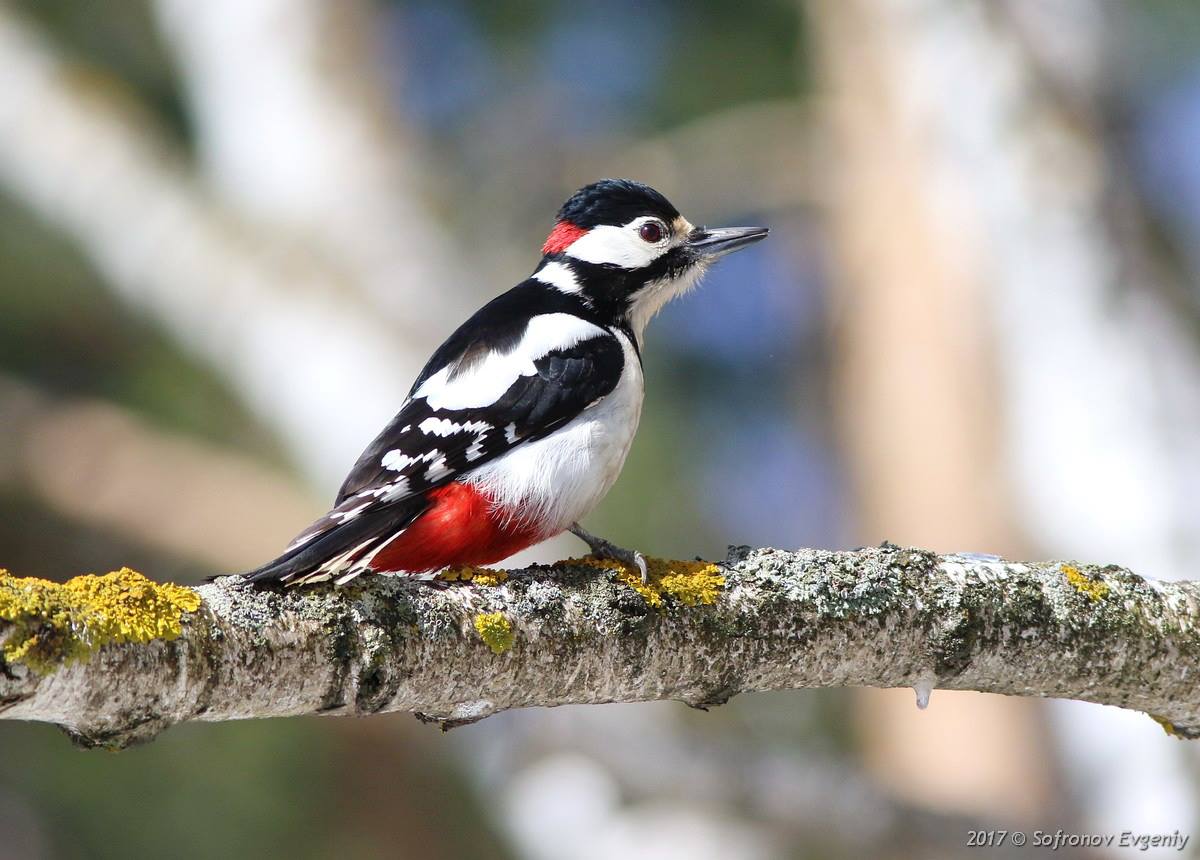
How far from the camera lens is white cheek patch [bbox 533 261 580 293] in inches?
145

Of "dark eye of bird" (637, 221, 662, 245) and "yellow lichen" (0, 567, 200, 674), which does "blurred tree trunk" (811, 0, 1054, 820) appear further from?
"yellow lichen" (0, 567, 200, 674)

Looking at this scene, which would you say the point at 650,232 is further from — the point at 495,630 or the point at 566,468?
the point at 495,630

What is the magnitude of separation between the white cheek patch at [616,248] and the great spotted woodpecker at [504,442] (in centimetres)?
4

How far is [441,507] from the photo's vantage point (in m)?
2.85

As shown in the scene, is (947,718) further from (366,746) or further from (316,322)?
(316,322)

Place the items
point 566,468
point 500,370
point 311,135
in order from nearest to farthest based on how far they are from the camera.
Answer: point 566,468 < point 500,370 < point 311,135

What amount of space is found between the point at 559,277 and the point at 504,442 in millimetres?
901

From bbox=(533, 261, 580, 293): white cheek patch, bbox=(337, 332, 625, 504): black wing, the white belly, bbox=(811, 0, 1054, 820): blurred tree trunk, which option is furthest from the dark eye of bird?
bbox=(811, 0, 1054, 820): blurred tree trunk

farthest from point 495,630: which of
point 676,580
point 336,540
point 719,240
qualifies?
point 719,240

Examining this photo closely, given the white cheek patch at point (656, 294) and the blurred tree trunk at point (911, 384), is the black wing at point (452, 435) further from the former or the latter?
the blurred tree trunk at point (911, 384)

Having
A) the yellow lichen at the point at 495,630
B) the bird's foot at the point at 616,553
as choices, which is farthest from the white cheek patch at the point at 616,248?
the yellow lichen at the point at 495,630

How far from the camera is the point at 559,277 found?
3.78m

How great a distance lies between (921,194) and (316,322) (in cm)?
388

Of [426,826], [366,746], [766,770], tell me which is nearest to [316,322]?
[366,746]
